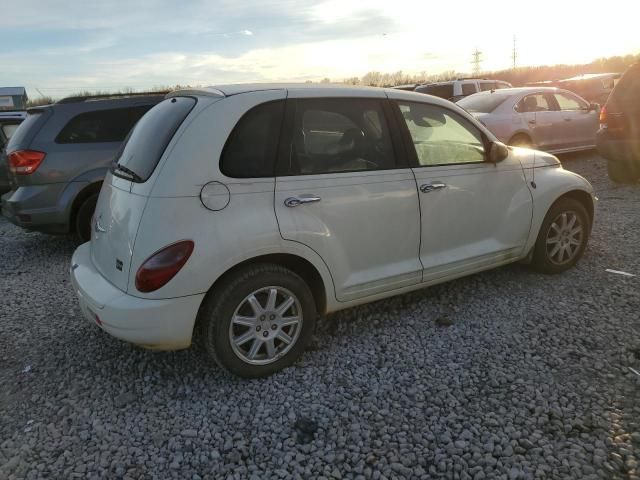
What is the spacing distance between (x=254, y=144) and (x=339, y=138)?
0.63 meters

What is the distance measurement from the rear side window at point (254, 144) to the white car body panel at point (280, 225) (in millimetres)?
48

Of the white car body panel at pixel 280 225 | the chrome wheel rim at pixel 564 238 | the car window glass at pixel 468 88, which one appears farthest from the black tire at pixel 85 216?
the car window glass at pixel 468 88

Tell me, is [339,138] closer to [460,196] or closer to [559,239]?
[460,196]

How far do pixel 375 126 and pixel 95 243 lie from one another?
2.10m

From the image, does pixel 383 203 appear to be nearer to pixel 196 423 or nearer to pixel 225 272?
pixel 225 272

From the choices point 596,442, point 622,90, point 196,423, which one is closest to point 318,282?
point 196,423

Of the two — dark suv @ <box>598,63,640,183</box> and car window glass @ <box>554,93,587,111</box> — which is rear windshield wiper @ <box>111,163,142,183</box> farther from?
car window glass @ <box>554,93,587,111</box>

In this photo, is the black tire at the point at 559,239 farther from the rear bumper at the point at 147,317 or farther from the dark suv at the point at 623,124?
the dark suv at the point at 623,124

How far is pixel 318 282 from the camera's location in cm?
341

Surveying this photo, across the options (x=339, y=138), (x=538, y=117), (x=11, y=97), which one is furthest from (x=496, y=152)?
(x=11, y=97)

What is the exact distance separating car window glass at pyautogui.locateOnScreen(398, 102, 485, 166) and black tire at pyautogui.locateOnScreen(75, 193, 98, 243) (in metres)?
4.02

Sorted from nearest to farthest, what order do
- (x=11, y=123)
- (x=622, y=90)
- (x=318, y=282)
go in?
(x=318, y=282) < (x=622, y=90) < (x=11, y=123)

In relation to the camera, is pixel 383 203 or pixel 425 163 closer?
pixel 383 203

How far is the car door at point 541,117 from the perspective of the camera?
32.1 ft
